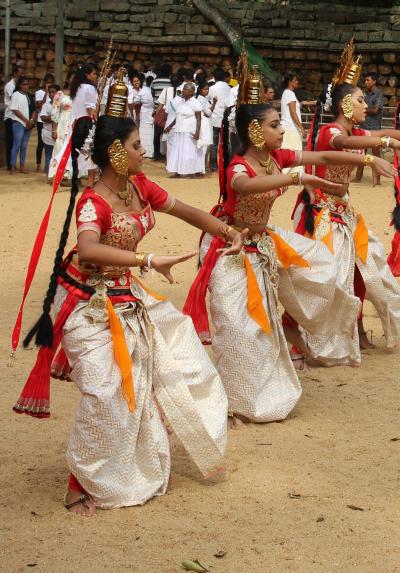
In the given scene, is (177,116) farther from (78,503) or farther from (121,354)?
(78,503)

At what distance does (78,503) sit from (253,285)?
1.82 metres

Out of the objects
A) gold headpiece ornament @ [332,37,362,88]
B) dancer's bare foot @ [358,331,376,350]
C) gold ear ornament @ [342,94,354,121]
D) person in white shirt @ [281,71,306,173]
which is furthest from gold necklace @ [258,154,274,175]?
person in white shirt @ [281,71,306,173]

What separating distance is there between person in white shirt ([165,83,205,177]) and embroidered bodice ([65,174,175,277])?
39.7ft

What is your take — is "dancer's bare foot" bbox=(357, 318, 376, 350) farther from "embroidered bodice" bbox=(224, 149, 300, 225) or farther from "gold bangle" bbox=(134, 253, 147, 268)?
"gold bangle" bbox=(134, 253, 147, 268)

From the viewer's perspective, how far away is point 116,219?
4996mm

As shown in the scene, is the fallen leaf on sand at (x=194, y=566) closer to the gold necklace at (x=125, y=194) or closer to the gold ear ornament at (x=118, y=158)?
the gold necklace at (x=125, y=194)

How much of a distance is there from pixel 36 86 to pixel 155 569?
22843 mm

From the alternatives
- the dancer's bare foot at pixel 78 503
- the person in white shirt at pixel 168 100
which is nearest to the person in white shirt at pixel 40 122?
the person in white shirt at pixel 168 100

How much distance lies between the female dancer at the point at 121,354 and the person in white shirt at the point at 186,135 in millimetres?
12088

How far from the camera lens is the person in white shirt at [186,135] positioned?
56.4 feet

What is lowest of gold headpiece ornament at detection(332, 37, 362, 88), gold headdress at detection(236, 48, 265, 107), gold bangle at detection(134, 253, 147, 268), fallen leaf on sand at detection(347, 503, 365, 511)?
fallen leaf on sand at detection(347, 503, 365, 511)

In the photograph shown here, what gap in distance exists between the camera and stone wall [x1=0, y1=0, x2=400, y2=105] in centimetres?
2188

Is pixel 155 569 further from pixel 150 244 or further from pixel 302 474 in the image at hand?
pixel 150 244

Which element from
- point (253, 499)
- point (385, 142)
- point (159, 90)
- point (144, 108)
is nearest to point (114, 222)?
point (253, 499)
